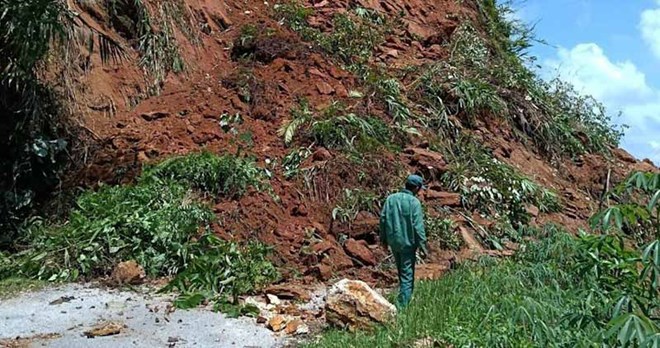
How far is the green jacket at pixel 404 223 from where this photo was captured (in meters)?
7.25

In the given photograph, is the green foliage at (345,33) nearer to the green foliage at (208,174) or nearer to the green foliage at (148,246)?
the green foliage at (208,174)

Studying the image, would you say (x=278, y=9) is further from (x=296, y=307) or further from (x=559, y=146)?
(x=296, y=307)

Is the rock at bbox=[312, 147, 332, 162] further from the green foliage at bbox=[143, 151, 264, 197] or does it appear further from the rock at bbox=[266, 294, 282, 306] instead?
the rock at bbox=[266, 294, 282, 306]

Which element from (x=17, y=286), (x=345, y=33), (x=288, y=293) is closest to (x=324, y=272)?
(x=288, y=293)

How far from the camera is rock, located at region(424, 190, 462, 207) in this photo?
10.6m

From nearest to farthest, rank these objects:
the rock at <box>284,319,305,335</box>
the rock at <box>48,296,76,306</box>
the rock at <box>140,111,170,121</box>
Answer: the rock at <box>284,319,305,335</box> → the rock at <box>48,296,76,306</box> → the rock at <box>140,111,170,121</box>

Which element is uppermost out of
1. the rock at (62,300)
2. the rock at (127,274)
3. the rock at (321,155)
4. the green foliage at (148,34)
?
the green foliage at (148,34)

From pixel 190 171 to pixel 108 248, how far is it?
165 cm

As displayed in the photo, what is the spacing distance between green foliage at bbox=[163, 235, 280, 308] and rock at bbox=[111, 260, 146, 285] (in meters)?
0.42

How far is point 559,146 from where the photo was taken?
14102mm

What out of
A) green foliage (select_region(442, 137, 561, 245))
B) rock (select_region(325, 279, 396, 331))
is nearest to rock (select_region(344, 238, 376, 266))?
green foliage (select_region(442, 137, 561, 245))

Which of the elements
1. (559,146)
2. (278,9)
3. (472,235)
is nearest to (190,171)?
(472,235)

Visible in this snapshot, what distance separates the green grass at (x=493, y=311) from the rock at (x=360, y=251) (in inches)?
49.2

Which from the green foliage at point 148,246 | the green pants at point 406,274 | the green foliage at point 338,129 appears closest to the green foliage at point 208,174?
the green foliage at point 148,246
